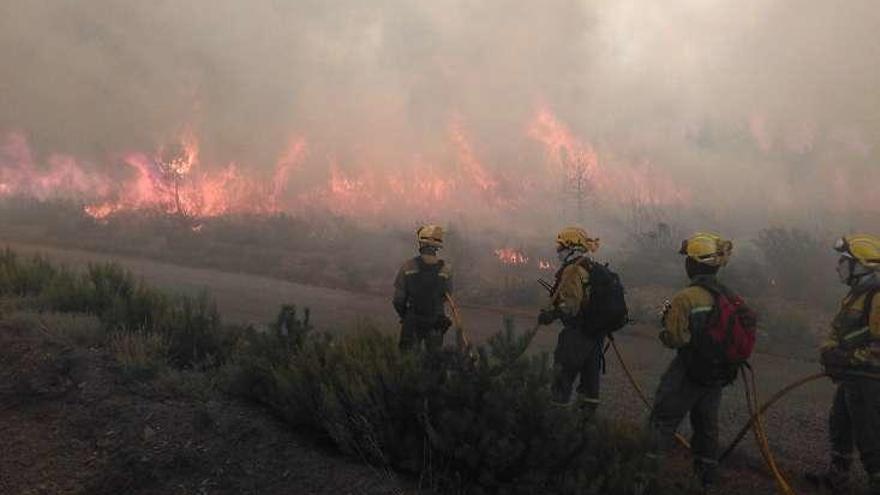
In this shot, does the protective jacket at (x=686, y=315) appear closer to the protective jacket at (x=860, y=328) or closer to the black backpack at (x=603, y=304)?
the black backpack at (x=603, y=304)

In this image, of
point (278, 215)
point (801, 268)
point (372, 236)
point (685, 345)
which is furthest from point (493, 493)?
point (278, 215)

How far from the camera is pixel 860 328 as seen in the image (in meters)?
5.79

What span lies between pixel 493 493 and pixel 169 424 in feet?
7.98

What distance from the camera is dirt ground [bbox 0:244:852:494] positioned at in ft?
23.1

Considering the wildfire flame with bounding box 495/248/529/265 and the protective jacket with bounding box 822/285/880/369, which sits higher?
the wildfire flame with bounding box 495/248/529/265

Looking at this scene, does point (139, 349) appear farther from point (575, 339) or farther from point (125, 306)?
point (575, 339)

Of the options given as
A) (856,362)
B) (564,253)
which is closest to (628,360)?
(564,253)

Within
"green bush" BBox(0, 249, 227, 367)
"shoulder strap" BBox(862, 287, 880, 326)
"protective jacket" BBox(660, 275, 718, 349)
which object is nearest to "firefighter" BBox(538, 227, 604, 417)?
"protective jacket" BBox(660, 275, 718, 349)

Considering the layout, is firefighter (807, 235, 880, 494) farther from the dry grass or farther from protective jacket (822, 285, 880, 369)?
the dry grass

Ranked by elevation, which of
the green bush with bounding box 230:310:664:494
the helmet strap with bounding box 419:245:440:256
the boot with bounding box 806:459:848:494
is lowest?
the boot with bounding box 806:459:848:494

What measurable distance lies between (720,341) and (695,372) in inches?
13.6

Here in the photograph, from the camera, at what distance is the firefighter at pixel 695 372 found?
18.5 ft

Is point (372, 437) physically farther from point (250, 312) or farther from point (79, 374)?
point (250, 312)

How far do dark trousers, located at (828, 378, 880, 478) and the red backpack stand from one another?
1098 mm
